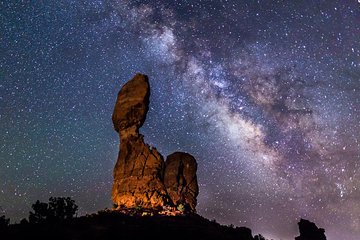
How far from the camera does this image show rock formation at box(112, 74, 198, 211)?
41094 millimetres

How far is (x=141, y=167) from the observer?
140ft

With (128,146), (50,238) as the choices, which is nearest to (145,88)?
(128,146)

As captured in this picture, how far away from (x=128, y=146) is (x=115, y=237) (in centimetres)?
2193

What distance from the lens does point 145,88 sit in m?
46.4

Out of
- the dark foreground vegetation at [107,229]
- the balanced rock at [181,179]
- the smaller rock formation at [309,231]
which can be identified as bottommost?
the dark foreground vegetation at [107,229]

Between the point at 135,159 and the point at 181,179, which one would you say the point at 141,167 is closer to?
the point at 135,159

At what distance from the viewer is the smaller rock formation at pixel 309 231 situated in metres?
53.1

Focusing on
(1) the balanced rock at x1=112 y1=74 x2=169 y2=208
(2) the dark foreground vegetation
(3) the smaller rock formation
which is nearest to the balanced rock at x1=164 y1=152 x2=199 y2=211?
(1) the balanced rock at x1=112 y1=74 x2=169 y2=208

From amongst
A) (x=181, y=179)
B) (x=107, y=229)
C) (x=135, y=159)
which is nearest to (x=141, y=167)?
(x=135, y=159)

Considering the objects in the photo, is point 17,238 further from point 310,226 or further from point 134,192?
point 310,226

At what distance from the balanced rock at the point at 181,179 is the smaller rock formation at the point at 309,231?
18.8 metres

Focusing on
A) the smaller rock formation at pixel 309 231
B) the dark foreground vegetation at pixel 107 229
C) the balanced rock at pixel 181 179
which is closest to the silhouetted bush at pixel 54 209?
the dark foreground vegetation at pixel 107 229

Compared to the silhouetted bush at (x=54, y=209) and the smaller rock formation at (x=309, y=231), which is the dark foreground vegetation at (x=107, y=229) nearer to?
the silhouetted bush at (x=54, y=209)

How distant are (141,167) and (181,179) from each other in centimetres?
867
